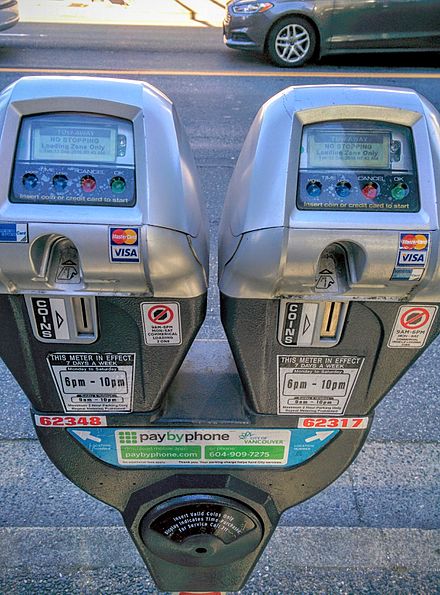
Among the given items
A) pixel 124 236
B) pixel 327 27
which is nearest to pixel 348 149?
pixel 124 236

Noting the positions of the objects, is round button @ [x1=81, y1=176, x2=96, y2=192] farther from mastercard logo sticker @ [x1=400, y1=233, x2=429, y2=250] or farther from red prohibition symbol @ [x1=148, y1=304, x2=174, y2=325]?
mastercard logo sticker @ [x1=400, y1=233, x2=429, y2=250]

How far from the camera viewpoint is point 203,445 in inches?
55.5

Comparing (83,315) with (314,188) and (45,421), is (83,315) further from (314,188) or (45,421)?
(314,188)

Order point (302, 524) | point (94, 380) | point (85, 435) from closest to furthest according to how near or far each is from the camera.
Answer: point (94, 380) → point (85, 435) → point (302, 524)

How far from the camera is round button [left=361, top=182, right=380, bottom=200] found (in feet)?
3.56

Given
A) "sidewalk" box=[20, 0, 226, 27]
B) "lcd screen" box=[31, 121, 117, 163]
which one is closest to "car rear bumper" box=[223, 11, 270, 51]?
"sidewalk" box=[20, 0, 226, 27]

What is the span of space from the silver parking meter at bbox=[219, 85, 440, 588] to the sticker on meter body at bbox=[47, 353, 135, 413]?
0.71 feet

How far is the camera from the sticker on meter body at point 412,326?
Answer: 1.16 m

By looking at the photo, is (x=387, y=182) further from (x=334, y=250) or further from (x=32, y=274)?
(x=32, y=274)

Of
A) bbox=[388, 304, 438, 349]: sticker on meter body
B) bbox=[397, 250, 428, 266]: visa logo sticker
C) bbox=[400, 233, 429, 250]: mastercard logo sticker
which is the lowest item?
bbox=[388, 304, 438, 349]: sticker on meter body

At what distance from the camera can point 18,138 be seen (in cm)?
108

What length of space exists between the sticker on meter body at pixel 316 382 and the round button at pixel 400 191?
0.31 meters

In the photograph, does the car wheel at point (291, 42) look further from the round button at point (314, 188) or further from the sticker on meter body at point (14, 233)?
→ the sticker on meter body at point (14, 233)

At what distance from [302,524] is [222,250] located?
4.62ft
